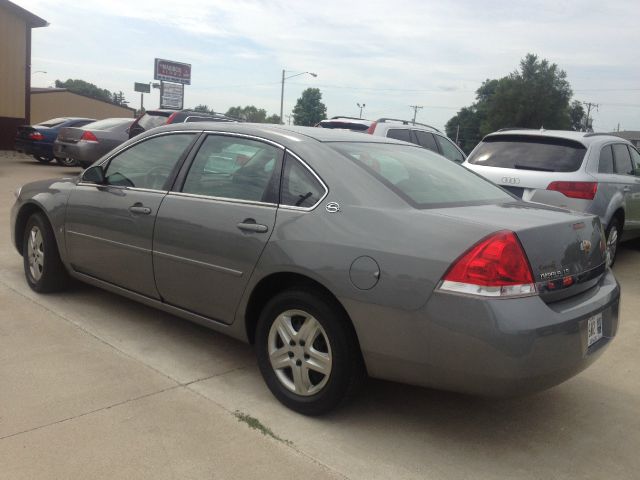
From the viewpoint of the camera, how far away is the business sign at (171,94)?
122 feet

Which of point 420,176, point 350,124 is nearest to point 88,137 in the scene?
point 350,124

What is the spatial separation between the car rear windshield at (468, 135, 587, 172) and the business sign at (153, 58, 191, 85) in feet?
112

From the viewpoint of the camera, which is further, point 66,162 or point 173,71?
point 173,71

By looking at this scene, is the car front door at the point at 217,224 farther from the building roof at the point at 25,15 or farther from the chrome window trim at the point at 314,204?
the building roof at the point at 25,15

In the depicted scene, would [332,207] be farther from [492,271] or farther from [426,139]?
[426,139]

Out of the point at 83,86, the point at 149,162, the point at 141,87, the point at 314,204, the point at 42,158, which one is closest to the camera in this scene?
the point at 314,204

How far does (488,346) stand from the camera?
262 centimetres

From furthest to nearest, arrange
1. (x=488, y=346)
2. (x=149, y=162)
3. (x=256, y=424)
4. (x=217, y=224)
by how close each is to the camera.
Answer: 1. (x=149, y=162)
2. (x=217, y=224)
3. (x=256, y=424)
4. (x=488, y=346)

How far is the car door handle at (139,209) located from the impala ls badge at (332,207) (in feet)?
4.60

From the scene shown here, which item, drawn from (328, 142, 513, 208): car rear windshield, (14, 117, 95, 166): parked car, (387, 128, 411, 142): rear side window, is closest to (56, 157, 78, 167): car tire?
(14, 117, 95, 166): parked car

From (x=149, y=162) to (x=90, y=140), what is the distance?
10933mm

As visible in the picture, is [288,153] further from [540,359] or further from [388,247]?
[540,359]

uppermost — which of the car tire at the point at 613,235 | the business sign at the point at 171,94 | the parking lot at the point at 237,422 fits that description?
the business sign at the point at 171,94

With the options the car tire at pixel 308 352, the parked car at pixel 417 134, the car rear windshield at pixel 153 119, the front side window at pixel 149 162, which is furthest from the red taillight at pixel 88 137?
the car tire at pixel 308 352
